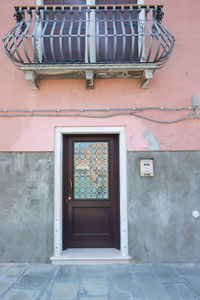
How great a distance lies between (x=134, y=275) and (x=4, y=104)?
3613mm

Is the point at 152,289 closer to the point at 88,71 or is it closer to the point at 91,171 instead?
the point at 91,171

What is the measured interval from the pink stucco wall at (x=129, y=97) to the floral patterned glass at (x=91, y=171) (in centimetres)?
52

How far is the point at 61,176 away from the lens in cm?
369

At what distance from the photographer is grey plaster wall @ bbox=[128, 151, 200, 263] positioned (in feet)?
11.5

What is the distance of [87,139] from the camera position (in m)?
3.90

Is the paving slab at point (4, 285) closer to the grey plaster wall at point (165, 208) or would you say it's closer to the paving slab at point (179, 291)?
the grey plaster wall at point (165, 208)

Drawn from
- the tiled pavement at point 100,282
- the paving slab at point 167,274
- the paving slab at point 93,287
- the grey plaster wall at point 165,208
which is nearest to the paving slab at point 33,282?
the tiled pavement at point 100,282

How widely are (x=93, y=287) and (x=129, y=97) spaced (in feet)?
9.98

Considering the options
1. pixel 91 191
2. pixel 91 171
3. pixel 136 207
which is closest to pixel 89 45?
pixel 91 171

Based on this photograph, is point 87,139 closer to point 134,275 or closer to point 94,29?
point 94,29

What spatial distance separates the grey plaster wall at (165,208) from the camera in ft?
11.5

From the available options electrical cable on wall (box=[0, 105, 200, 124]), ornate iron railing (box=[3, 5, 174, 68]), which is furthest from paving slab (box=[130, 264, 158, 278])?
ornate iron railing (box=[3, 5, 174, 68])

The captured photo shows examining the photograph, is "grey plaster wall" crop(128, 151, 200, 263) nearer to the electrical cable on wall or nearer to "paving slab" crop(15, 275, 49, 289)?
the electrical cable on wall

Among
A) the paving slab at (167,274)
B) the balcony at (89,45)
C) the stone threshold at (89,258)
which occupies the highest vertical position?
the balcony at (89,45)
